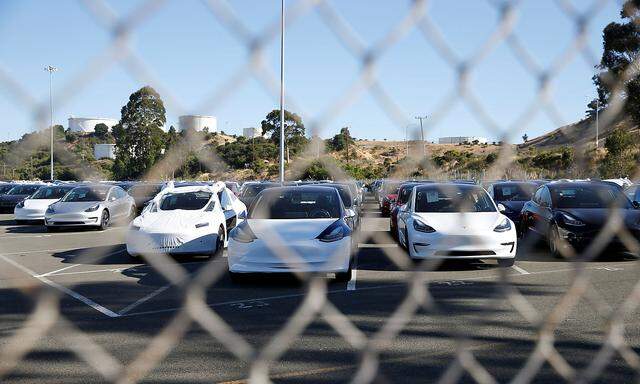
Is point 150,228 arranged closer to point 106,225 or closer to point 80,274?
point 80,274

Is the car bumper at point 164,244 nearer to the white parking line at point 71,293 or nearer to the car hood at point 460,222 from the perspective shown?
the white parking line at point 71,293

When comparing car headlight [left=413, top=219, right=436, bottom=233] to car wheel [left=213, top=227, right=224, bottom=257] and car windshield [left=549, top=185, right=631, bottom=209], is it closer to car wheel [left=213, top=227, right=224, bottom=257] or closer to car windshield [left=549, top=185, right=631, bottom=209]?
car windshield [left=549, top=185, right=631, bottom=209]

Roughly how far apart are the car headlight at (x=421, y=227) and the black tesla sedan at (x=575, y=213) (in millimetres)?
2557

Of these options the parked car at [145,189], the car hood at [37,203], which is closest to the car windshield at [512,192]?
the parked car at [145,189]

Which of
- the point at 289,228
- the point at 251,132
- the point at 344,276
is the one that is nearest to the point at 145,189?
the point at 251,132

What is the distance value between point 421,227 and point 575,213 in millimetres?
3101

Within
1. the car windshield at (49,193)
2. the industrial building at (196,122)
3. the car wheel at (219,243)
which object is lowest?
the car wheel at (219,243)

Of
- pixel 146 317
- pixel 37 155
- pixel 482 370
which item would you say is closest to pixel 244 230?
pixel 146 317

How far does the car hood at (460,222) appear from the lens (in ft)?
34.4

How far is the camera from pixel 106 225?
1973 cm

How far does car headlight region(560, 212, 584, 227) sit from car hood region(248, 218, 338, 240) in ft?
15.3

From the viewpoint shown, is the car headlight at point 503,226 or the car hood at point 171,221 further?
Answer: the car hood at point 171,221

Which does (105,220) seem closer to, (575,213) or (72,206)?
(72,206)

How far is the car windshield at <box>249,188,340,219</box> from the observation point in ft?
32.3
